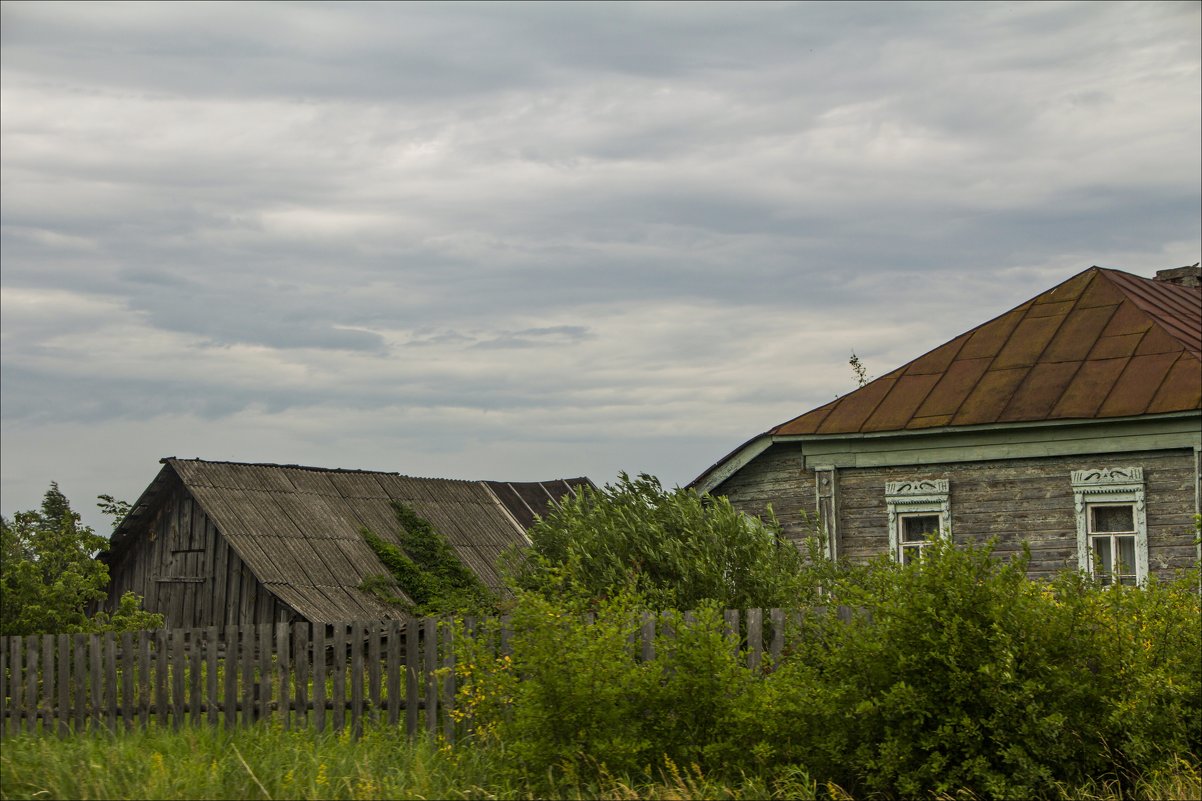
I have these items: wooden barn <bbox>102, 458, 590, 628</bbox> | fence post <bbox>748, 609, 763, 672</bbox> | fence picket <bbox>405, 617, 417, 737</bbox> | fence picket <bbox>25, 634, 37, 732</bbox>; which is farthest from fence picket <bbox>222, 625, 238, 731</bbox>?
wooden barn <bbox>102, 458, 590, 628</bbox>

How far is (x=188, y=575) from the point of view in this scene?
84.4 feet

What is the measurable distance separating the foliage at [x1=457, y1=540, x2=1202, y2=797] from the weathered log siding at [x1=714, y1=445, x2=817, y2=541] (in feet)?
33.8

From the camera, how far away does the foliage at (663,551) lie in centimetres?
1254

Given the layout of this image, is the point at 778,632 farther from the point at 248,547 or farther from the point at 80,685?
the point at 248,547

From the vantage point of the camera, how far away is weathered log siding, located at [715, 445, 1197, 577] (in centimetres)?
1656

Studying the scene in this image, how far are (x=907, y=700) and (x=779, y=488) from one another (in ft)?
36.9

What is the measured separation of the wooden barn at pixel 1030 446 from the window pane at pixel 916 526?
0.06ft

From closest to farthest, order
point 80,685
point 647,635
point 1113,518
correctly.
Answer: point 647,635 < point 80,685 < point 1113,518

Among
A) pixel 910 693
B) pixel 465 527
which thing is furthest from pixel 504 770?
pixel 465 527

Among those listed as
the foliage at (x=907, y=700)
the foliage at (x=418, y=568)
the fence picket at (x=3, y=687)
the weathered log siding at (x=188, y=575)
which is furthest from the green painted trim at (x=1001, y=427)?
the weathered log siding at (x=188, y=575)

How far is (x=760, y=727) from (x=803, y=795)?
559mm

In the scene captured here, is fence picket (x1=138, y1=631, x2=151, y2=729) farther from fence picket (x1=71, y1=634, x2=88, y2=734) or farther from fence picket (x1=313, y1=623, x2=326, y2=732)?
fence picket (x1=313, y1=623, x2=326, y2=732)

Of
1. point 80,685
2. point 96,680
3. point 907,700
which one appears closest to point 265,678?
point 96,680

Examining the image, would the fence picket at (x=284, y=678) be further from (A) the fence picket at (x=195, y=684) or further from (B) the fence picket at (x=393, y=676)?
(B) the fence picket at (x=393, y=676)
